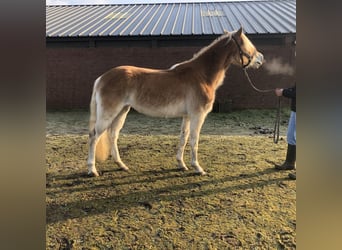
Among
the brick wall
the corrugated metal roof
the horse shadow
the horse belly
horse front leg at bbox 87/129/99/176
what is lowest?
the horse shadow

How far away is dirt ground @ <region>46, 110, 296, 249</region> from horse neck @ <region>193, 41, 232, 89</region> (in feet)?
3.51

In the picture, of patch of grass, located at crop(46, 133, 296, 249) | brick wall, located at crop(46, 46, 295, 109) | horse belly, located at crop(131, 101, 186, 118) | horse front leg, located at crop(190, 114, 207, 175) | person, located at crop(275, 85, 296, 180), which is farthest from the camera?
brick wall, located at crop(46, 46, 295, 109)

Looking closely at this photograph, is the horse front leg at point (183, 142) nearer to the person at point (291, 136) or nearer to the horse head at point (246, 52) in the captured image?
the horse head at point (246, 52)

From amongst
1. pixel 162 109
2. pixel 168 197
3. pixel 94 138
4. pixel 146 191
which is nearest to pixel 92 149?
pixel 94 138

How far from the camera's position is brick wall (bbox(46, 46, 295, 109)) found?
143 inches

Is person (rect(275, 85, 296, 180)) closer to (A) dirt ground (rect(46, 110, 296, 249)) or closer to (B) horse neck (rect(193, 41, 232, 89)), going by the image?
(A) dirt ground (rect(46, 110, 296, 249))

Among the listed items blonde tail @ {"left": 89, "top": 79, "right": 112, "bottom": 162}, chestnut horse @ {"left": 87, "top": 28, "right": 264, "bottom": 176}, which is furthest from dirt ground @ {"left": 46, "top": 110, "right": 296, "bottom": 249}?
chestnut horse @ {"left": 87, "top": 28, "right": 264, "bottom": 176}

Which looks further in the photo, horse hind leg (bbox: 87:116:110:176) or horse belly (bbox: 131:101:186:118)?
horse belly (bbox: 131:101:186:118)

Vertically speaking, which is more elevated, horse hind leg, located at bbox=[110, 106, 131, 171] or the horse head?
the horse head

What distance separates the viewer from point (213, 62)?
3.17m

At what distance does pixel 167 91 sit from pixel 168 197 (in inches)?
44.7
